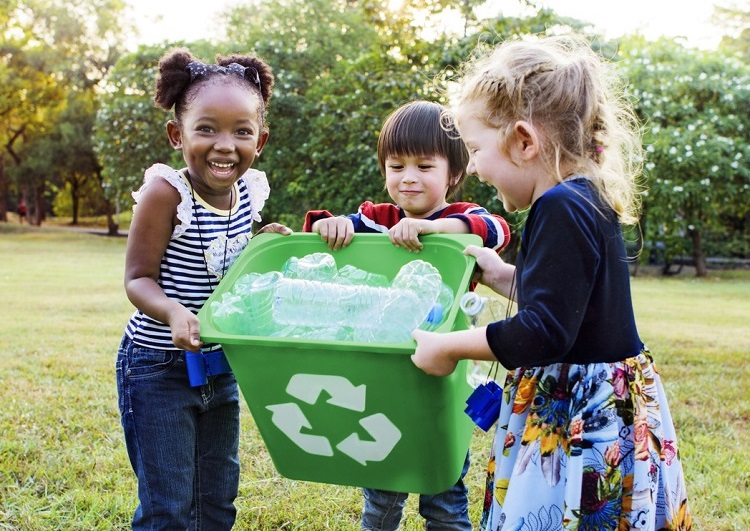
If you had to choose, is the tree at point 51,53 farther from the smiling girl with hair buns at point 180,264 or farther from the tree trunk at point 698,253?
the smiling girl with hair buns at point 180,264

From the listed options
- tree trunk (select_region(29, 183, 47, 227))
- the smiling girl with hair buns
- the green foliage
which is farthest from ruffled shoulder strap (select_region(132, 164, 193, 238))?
tree trunk (select_region(29, 183, 47, 227))

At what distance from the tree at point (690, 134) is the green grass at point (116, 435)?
529 centimetres

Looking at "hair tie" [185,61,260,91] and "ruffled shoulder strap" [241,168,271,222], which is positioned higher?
"hair tie" [185,61,260,91]

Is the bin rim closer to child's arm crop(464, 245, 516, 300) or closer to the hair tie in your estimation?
child's arm crop(464, 245, 516, 300)

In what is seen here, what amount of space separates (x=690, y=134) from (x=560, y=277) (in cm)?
1172

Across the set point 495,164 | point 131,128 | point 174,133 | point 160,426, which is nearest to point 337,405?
point 160,426

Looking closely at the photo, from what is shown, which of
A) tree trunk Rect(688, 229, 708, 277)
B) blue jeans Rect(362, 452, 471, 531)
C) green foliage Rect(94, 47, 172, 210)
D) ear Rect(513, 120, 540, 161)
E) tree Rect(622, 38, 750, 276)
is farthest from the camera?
green foliage Rect(94, 47, 172, 210)

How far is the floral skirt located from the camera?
1422 mm

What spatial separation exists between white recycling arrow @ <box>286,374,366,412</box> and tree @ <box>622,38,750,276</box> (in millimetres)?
11010

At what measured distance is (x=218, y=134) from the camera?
1810mm

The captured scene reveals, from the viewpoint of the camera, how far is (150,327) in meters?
1.79

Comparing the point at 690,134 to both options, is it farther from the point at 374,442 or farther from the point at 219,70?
the point at 374,442

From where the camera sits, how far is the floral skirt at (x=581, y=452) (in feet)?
4.66

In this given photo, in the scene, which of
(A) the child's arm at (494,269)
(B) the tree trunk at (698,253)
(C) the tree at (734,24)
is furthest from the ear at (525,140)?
(C) the tree at (734,24)
